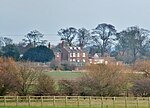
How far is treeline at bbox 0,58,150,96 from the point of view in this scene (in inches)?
2024

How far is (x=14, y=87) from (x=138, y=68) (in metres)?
19.4

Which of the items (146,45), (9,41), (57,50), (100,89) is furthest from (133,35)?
(100,89)

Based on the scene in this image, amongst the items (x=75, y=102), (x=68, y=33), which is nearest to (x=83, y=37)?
(x=68, y=33)

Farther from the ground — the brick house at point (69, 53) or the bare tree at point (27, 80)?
the brick house at point (69, 53)

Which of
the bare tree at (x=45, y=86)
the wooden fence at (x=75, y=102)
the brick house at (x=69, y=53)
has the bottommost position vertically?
the wooden fence at (x=75, y=102)

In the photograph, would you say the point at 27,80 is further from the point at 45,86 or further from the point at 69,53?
the point at 69,53

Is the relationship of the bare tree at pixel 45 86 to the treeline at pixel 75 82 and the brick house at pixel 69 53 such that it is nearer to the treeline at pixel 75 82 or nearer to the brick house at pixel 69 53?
the treeline at pixel 75 82

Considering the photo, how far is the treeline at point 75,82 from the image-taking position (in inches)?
2024

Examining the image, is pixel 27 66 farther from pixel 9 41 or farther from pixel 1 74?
pixel 9 41

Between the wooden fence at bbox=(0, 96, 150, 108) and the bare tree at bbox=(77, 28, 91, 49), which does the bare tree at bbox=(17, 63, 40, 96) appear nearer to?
the wooden fence at bbox=(0, 96, 150, 108)

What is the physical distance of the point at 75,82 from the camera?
5369 centimetres

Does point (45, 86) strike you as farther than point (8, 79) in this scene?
No

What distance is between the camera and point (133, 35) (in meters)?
117

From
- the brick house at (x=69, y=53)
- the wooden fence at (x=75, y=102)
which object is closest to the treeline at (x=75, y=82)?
the wooden fence at (x=75, y=102)
